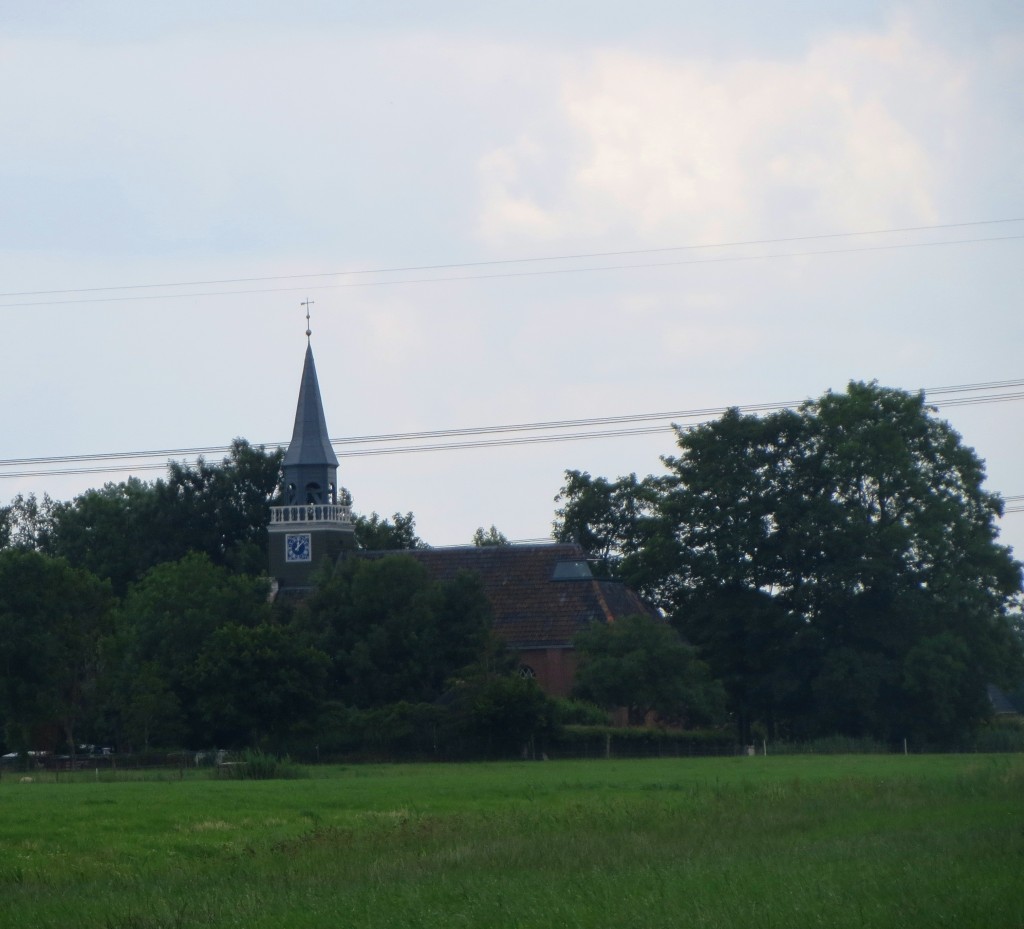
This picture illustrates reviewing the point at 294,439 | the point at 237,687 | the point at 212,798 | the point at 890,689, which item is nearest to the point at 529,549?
the point at 294,439

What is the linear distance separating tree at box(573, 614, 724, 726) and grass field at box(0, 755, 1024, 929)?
64.6 feet

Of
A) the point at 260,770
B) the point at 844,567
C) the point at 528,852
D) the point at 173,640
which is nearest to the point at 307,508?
the point at 173,640

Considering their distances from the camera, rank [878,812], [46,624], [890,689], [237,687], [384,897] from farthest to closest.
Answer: [890,689] → [46,624] → [237,687] → [878,812] → [384,897]

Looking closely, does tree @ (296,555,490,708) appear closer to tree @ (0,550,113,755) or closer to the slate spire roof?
tree @ (0,550,113,755)

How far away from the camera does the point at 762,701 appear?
219 feet

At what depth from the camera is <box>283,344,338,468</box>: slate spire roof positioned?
77562mm

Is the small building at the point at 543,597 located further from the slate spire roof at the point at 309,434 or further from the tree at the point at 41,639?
the tree at the point at 41,639

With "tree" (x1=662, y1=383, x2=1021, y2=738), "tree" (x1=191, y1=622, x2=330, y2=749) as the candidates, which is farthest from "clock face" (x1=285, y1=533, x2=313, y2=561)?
A: "tree" (x1=191, y1=622, x2=330, y2=749)

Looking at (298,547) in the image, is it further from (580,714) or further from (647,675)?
(647,675)

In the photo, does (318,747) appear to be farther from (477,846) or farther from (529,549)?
(477,846)

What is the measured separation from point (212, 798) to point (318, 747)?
22.1 meters

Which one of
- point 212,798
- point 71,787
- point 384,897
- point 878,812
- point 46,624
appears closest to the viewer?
point 384,897

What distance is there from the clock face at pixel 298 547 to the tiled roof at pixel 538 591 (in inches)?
229

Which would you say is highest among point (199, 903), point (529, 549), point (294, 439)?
point (294, 439)
